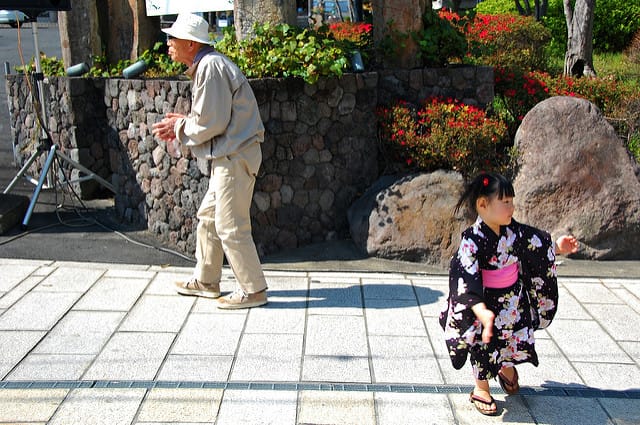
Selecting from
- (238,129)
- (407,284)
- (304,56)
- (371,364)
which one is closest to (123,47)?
(304,56)

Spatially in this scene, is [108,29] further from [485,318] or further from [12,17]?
[485,318]

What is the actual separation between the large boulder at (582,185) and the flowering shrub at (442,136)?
1.28ft

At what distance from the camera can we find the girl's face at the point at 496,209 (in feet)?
11.4

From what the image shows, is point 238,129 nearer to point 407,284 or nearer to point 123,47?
point 407,284

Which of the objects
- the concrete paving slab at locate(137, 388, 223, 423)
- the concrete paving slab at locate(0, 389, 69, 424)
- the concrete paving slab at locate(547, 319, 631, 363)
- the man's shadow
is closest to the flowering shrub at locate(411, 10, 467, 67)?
the man's shadow

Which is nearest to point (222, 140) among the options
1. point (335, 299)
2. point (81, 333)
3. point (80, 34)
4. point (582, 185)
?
point (335, 299)

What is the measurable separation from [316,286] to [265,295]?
1.78 ft

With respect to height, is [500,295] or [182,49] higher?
[182,49]

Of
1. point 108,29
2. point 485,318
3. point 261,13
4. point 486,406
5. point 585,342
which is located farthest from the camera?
point 108,29

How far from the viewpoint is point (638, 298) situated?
17.4 feet

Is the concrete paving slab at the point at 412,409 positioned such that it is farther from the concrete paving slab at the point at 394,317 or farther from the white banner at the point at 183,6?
the white banner at the point at 183,6

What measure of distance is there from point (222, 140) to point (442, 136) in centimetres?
227

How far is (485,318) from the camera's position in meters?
3.39

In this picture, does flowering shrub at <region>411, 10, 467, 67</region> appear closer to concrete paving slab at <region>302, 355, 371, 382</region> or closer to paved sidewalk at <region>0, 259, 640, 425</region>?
paved sidewalk at <region>0, 259, 640, 425</region>
